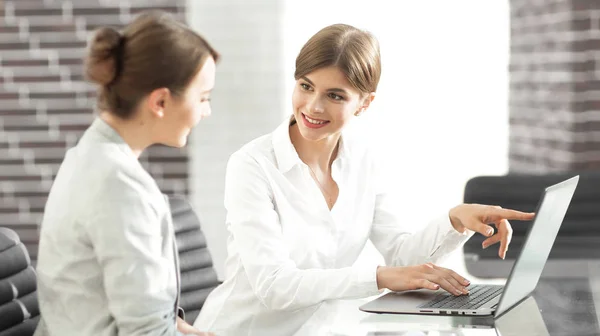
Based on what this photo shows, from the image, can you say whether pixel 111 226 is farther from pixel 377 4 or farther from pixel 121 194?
pixel 377 4

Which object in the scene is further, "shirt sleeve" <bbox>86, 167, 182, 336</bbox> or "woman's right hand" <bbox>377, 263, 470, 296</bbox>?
"woman's right hand" <bbox>377, 263, 470, 296</bbox>

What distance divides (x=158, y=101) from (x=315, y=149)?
2.59ft

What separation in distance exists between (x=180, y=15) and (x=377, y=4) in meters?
0.91

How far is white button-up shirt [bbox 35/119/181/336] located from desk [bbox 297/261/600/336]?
384 mm

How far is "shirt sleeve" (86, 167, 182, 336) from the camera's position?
1.52m

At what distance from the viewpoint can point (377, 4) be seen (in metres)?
4.20

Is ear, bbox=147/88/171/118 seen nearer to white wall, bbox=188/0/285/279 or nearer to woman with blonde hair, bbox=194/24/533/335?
woman with blonde hair, bbox=194/24/533/335

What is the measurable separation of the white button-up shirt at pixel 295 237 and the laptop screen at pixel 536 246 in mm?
265

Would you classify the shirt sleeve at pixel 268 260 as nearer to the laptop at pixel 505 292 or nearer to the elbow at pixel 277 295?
the elbow at pixel 277 295

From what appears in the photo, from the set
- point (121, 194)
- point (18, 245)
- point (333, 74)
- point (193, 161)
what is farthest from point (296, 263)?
point (193, 161)

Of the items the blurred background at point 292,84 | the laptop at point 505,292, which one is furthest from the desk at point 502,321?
the blurred background at point 292,84

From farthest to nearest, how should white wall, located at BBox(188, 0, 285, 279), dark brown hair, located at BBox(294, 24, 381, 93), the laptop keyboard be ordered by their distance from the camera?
1. white wall, located at BBox(188, 0, 285, 279)
2. dark brown hair, located at BBox(294, 24, 381, 93)
3. the laptop keyboard

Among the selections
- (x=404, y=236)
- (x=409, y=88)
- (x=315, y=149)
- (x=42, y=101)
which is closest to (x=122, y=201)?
(x=315, y=149)

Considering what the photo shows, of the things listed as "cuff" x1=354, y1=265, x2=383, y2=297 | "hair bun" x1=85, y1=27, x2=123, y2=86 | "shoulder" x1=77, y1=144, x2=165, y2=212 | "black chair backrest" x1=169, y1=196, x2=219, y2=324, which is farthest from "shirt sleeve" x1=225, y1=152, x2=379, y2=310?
"hair bun" x1=85, y1=27, x2=123, y2=86
